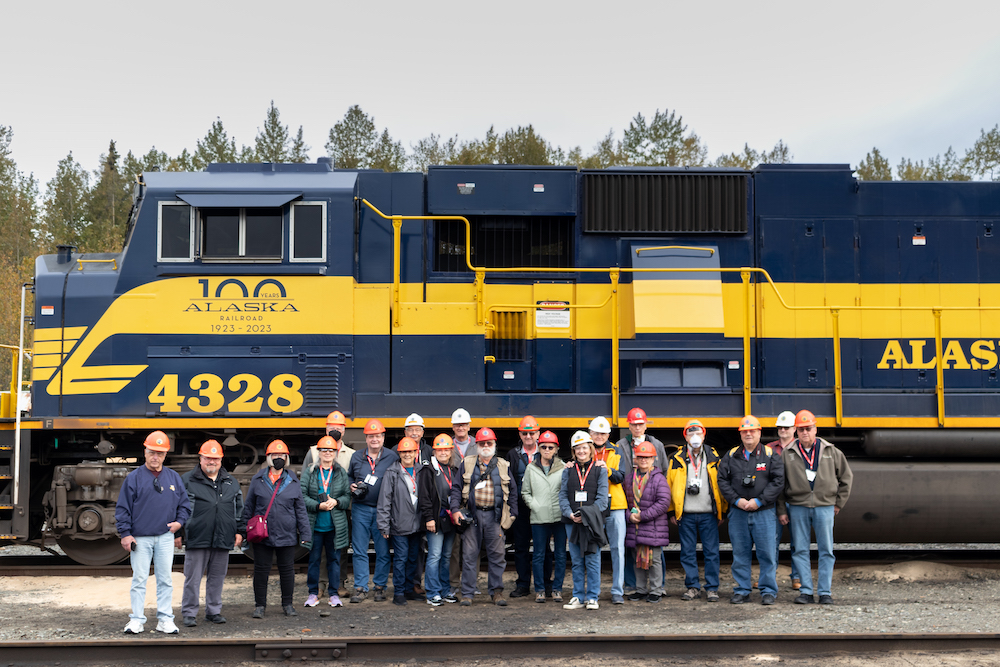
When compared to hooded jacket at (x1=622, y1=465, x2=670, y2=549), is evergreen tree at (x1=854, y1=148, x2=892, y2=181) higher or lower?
higher

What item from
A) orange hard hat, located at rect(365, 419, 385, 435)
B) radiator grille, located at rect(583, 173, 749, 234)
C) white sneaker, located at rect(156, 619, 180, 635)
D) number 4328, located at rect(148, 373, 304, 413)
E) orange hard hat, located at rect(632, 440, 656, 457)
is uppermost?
radiator grille, located at rect(583, 173, 749, 234)

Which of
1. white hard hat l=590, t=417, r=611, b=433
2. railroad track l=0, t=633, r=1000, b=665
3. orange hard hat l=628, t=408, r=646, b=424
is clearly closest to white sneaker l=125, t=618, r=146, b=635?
railroad track l=0, t=633, r=1000, b=665

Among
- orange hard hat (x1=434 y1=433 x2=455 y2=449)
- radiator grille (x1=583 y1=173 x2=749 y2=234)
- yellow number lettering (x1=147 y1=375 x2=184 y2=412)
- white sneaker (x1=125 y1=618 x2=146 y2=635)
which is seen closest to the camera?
white sneaker (x1=125 y1=618 x2=146 y2=635)

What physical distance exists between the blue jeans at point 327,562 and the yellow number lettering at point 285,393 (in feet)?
4.52

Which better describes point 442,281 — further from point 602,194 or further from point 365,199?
point 602,194

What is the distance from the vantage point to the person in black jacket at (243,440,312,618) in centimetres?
673

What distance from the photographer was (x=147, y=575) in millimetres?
6305

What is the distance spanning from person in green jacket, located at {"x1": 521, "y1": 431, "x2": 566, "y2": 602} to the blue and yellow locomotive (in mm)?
865

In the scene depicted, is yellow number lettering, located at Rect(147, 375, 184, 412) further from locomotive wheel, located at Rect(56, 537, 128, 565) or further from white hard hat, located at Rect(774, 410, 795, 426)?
white hard hat, located at Rect(774, 410, 795, 426)

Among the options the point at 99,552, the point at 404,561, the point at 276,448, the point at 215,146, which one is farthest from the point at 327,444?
the point at 215,146

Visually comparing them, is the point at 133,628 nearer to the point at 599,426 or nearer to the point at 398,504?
the point at 398,504

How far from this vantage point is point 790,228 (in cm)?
894

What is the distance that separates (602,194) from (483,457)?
10.6 ft

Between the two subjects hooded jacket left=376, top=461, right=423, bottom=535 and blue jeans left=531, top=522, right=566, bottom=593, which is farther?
blue jeans left=531, top=522, right=566, bottom=593
